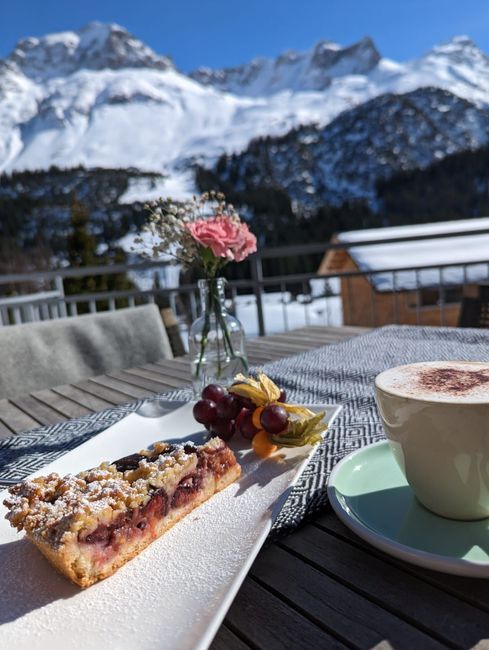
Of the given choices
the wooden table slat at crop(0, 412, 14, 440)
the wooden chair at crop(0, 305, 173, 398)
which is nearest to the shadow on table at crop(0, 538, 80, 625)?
the wooden table slat at crop(0, 412, 14, 440)

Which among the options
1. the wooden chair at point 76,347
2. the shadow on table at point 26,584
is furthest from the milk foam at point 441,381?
the wooden chair at point 76,347

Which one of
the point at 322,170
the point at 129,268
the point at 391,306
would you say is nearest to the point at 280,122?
the point at 322,170

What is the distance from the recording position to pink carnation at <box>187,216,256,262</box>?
3.34 feet

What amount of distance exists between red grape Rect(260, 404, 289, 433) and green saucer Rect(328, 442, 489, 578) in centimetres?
11

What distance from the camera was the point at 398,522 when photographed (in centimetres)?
52

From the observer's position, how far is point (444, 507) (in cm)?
52

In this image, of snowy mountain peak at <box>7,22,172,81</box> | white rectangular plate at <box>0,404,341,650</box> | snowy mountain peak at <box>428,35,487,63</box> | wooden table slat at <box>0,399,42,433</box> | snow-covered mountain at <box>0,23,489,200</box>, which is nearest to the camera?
white rectangular plate at <box>0,404,341,650</box>

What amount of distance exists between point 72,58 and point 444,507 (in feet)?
489

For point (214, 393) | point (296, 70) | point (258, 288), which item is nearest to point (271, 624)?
point (214, 393)

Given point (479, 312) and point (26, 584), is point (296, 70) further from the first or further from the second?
point (26, 584)

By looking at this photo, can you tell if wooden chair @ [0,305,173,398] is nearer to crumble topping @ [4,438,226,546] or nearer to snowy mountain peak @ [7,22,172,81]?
crumble topping @ [4,438,226,546]

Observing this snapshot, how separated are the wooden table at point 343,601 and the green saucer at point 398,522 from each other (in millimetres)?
27

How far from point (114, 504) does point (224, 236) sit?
0.66 m

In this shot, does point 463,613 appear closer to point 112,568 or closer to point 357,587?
point 357,587
